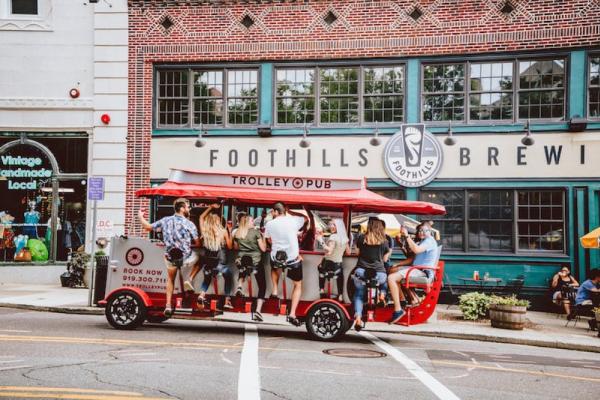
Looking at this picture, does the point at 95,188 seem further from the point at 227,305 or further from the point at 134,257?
the point at 227,305

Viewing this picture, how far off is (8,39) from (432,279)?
14831mm

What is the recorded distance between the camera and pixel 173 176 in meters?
11.0

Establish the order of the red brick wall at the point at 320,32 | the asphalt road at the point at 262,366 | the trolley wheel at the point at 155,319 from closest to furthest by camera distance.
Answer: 1. the asphalt road at the point at 262,366
2. the trolley wheel at the point at 155,319
3. the red brick wall at the point at 320,32

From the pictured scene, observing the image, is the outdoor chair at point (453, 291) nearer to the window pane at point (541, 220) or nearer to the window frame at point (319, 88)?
the window pane at point (541, 220)

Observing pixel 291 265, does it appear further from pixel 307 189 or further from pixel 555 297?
pixel 555 297

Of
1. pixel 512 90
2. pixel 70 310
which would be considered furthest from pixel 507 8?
pixel 70 310

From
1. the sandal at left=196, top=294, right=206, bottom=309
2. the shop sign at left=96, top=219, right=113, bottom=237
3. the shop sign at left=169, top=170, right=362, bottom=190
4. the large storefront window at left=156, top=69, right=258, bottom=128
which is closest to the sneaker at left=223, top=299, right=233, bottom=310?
the sandal at left=196, top=294, right=206, bottom=309

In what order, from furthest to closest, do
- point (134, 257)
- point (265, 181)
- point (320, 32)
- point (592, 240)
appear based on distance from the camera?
point (320, 32) → point (592, 240) → point (134, 257) → point (265, 181)

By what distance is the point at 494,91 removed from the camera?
17219 millimetres

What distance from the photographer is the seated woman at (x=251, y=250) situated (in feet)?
34.9

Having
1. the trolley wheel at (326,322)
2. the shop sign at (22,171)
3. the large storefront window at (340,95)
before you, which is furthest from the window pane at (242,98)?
the trolley wheel at (326,322)

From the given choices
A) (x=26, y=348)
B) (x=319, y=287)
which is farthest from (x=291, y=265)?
(x=26, y=348)

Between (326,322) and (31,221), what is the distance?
11.9m

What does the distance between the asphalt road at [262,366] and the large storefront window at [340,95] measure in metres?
7.81
